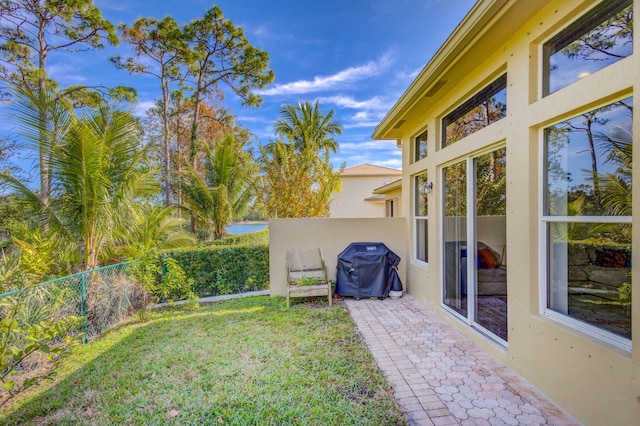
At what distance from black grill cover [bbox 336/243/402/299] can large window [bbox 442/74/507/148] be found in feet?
8.38

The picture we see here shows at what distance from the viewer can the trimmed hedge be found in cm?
710

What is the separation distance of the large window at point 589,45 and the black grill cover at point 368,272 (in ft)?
13.5

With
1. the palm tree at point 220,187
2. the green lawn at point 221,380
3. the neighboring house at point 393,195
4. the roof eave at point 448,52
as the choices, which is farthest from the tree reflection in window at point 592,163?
the palm tree at point 220,187

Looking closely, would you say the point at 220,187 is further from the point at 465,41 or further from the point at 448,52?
the point at 465,41

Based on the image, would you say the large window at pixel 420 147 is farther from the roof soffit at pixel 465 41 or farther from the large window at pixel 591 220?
the large window at pixel 591 220

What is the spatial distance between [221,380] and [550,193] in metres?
3.93

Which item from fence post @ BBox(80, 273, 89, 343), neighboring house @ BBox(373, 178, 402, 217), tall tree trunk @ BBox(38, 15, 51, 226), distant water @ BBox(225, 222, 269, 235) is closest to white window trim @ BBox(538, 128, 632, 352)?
fence post @ BBox(80, 273, 89, 343)

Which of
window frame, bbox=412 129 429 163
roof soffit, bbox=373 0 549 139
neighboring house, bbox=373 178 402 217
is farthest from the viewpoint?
neighboring house, bbox=373 178 402 217

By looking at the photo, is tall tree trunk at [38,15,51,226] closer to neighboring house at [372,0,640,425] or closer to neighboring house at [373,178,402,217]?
neighboring house at [372,0,640,425]

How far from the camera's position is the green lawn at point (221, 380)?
107 inches

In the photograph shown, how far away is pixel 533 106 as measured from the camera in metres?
2.95

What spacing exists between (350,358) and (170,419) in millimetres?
2004

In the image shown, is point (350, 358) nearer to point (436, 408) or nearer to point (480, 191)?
point (436, 408)

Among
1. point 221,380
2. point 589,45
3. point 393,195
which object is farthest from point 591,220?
point 393,195
